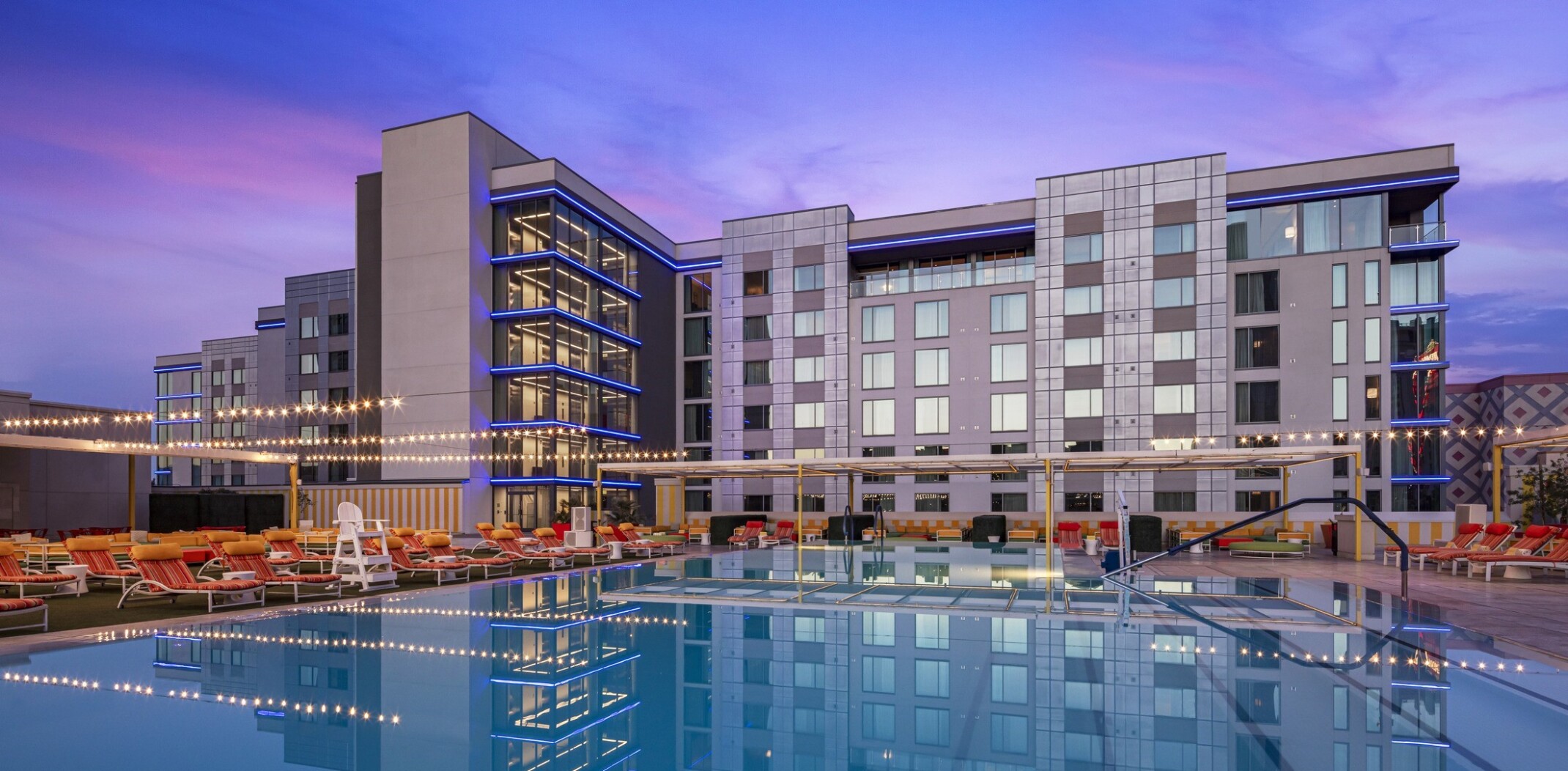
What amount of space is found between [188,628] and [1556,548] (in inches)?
992

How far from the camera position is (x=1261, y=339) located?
34.7 meters

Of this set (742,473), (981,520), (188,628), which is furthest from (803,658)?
(981,520)

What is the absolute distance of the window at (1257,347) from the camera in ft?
113

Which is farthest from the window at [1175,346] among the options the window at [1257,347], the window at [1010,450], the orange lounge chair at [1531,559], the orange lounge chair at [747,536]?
the orange lounge chair at [747,536]

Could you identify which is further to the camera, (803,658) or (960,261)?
(960,261)

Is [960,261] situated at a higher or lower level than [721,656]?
higher

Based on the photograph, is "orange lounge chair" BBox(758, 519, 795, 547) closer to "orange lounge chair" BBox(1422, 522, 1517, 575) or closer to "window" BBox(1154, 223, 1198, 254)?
"window" BBox(1154, 223, 1198, 254)

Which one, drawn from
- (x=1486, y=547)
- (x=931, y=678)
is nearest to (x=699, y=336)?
(x=1486, y=547)

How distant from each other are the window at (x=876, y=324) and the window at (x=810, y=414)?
3759 millimetres

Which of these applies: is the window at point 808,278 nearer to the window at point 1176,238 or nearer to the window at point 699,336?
the window at point 699,336

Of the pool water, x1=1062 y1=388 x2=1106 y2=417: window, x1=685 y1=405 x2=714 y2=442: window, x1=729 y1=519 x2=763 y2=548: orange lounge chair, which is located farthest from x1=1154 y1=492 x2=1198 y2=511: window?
the pool water

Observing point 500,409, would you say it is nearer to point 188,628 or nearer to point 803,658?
point 188,628

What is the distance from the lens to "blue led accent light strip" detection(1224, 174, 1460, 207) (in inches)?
1283

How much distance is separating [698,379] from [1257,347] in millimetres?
25900
